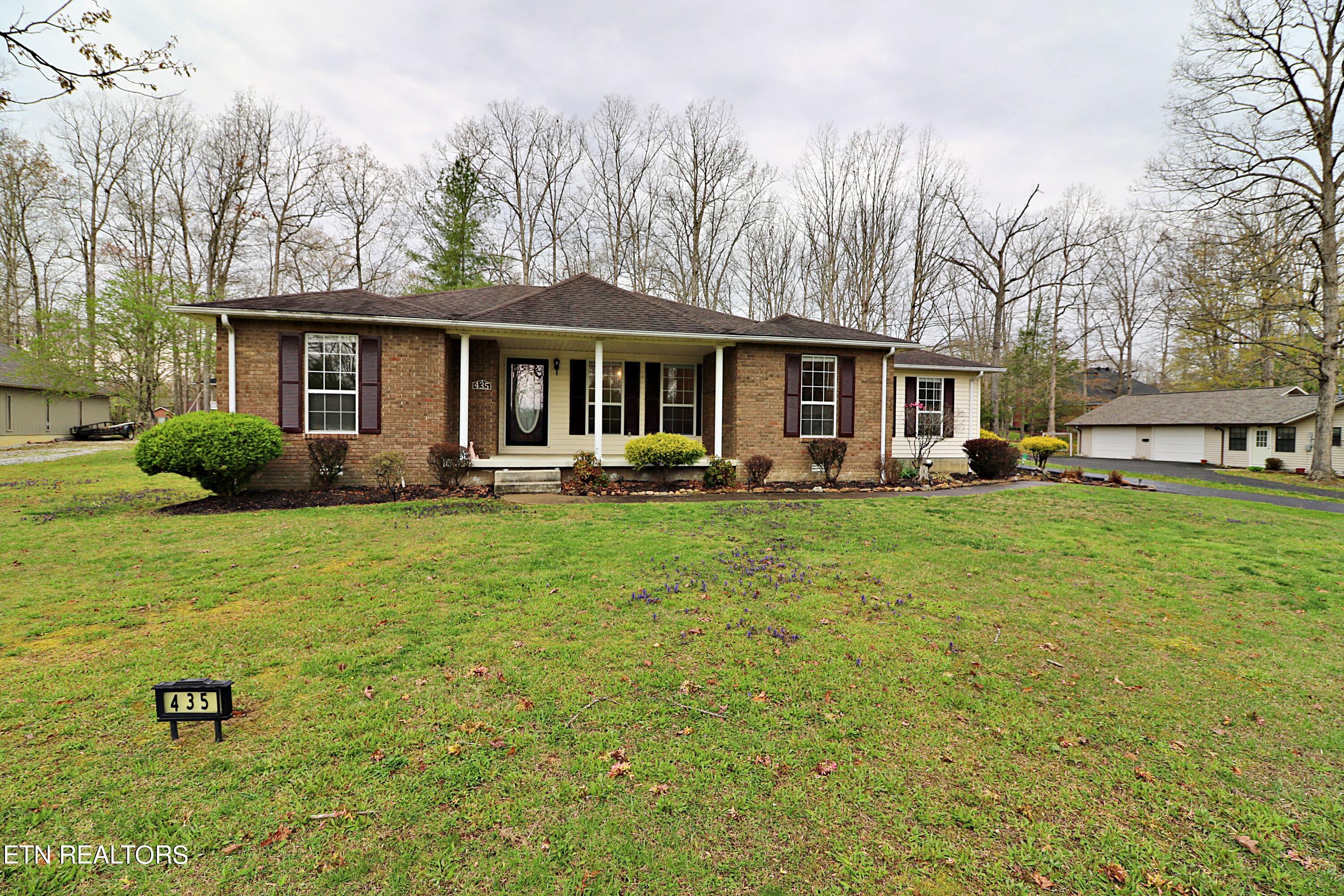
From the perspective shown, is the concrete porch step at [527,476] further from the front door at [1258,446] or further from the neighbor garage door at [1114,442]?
the neighbor garage door at [1114,442]

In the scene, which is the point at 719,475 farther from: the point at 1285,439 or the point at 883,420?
the point at 1285,439

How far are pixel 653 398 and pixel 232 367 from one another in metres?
8.50

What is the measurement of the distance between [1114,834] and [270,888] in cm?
316

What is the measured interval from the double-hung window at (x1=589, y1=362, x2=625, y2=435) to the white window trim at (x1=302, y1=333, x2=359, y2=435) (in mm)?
4916

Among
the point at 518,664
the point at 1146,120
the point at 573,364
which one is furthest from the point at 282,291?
the point at 1146,120

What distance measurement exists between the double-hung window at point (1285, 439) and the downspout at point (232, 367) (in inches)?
1430

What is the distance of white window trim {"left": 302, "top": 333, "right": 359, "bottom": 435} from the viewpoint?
10.0 m

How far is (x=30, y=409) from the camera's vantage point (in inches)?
972

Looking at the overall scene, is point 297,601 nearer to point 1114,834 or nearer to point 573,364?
point 1114,834

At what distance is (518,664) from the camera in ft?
10.9

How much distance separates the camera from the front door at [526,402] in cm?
1245

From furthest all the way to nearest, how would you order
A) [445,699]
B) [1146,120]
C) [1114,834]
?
1. [1146,120]
2. [445,699]
3. [1114,834]

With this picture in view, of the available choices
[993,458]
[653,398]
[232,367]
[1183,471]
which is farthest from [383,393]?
[1183,471]

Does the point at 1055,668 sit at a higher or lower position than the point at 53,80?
lower
